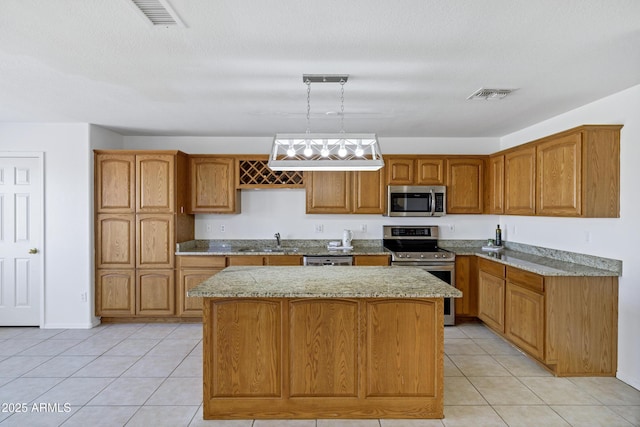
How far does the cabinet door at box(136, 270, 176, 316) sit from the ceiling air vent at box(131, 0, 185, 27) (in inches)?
129

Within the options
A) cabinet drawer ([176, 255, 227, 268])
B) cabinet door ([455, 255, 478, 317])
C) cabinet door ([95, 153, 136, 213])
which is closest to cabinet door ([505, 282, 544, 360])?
cabinet door ([455, 255, 478, 317])

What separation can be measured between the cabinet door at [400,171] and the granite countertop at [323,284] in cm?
198

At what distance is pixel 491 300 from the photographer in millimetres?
4223

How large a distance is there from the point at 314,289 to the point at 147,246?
2.97m

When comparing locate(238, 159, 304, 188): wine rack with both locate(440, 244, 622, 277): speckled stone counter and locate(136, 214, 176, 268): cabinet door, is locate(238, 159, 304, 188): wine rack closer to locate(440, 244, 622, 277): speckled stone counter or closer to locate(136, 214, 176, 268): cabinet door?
locate(136, 214, 176, 268): cabinet door

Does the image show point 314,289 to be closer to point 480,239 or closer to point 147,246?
point 147,246

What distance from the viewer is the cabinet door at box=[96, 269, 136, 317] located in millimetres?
4539

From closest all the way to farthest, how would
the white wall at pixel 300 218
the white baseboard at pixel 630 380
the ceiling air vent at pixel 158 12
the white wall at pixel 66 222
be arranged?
1. the ceiling air vent at pixel 158 12
2. the white baseboard at pixel 630 380
3. the white wall at pixel 66 222
4. the white wall at pixel 300 218

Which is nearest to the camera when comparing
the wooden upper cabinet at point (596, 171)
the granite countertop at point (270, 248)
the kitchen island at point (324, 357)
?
the kitchen island at point (324, 357)

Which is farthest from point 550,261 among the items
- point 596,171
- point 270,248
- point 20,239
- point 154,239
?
point 20,239

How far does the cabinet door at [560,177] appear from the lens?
3170mm

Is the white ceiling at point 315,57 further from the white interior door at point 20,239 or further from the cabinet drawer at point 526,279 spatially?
the cabinet drawer at point 526,279

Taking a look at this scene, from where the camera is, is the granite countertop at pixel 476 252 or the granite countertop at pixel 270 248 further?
the granite countertop at pixel 270 248

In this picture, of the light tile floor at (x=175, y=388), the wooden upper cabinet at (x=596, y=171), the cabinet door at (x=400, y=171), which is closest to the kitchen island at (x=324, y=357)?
the light tile floor at (x=175, y=388)
